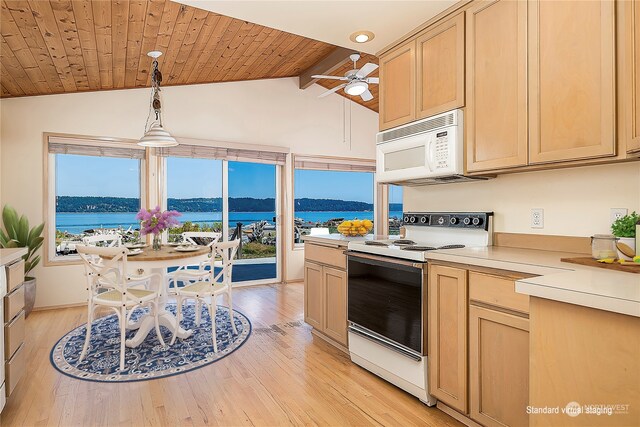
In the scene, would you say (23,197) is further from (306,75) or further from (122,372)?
(306,75)

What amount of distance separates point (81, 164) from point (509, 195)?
189 inches

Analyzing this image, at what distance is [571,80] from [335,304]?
85.9 inches

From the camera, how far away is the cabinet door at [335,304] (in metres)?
2.92

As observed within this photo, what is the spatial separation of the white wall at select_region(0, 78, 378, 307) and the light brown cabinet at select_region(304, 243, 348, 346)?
2.48m

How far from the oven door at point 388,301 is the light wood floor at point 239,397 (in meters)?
0.33

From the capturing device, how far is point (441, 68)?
2436 mm

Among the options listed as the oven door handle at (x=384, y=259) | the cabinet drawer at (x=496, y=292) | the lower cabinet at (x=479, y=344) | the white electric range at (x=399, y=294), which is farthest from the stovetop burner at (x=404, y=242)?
the cabinet drawer at (x=496, y=292)

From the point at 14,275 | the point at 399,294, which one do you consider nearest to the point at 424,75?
the point at 399,294

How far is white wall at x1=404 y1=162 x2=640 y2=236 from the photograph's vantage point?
6.05ft

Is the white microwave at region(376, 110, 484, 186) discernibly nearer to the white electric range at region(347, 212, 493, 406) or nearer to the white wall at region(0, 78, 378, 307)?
the white electric range at region(347, 212, 493, 406)

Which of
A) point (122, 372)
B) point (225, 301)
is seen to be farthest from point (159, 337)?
point (225, 301)

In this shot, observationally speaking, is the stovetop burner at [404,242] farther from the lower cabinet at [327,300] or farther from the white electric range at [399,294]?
the lower cabinet at [327,300]

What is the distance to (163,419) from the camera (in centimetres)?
204

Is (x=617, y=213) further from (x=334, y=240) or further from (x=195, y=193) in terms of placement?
(x=195, y=193)
